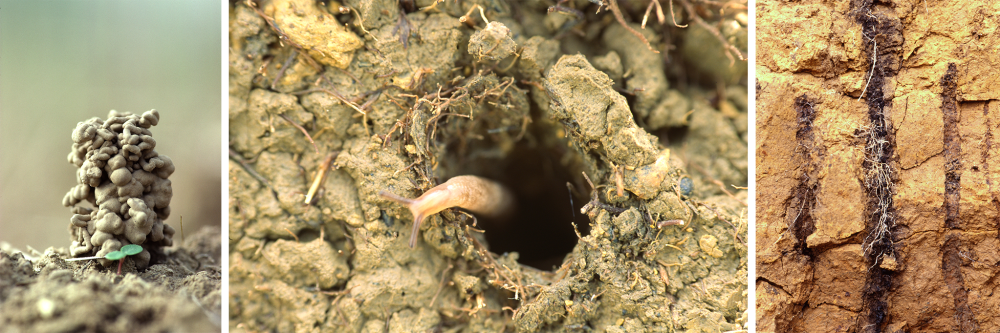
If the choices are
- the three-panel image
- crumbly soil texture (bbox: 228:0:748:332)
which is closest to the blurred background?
the three-panel image

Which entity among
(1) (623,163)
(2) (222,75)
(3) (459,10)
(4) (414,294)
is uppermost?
(3) (459,10)

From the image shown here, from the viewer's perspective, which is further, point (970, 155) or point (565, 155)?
point (565, 155)

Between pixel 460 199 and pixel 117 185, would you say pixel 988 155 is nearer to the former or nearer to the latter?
pixel 460 199

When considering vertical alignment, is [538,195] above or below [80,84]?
below

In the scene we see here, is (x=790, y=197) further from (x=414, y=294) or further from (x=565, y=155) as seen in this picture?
(x=414, y=294)

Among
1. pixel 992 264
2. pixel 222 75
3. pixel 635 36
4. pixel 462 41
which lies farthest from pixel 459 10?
pixel 992 264

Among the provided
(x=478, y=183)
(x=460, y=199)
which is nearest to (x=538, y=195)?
(x=478, y=183)
